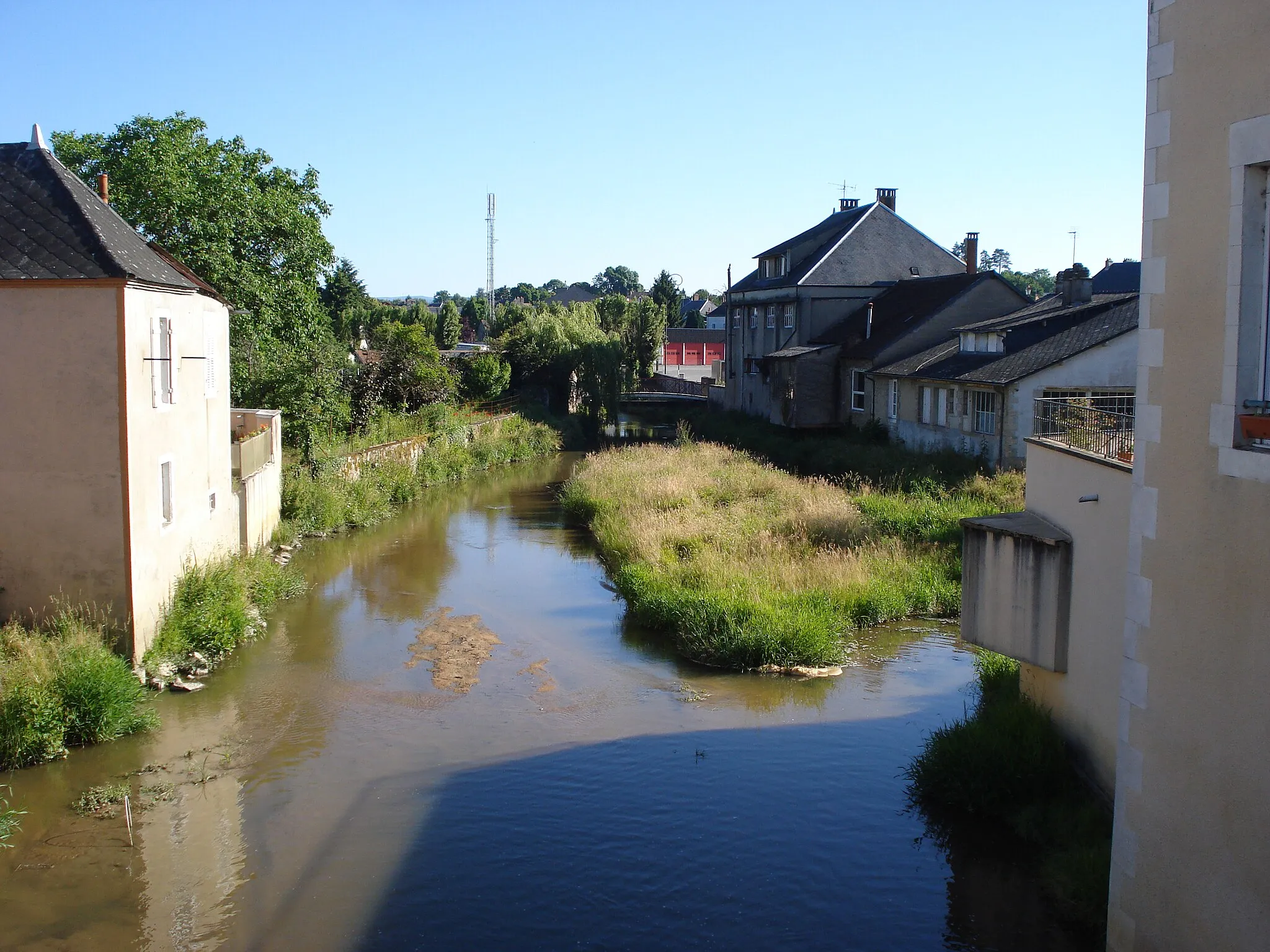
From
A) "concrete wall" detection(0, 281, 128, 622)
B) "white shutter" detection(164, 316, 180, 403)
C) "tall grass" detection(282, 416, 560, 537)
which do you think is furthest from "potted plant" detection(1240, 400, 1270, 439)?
"tall grass" detection(282, 416, 560, 537)

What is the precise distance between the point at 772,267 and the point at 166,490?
33.6 metres

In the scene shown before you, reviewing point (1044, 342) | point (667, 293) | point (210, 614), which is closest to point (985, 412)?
point (1044, 342)

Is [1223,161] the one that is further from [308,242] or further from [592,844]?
[308,242]

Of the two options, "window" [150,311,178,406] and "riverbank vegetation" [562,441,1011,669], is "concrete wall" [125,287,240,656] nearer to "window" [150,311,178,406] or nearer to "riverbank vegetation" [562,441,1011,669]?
"window" [150,311,178,406]

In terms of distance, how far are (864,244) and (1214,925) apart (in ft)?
125

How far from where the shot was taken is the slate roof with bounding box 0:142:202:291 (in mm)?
13273

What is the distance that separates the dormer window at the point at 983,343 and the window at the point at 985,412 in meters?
1.85

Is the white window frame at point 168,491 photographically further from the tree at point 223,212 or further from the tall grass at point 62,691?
the tree at point 223,212

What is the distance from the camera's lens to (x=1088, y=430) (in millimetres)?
10336

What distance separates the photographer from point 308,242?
28.7 meters

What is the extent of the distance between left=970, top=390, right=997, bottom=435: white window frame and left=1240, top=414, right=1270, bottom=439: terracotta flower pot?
70.1 ft

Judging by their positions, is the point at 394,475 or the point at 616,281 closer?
the point at 394,475

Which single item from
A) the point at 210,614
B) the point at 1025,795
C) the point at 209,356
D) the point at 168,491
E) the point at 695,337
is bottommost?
the point at 1025,795

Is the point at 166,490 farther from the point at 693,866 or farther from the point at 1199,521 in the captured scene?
the point at 1199,521
